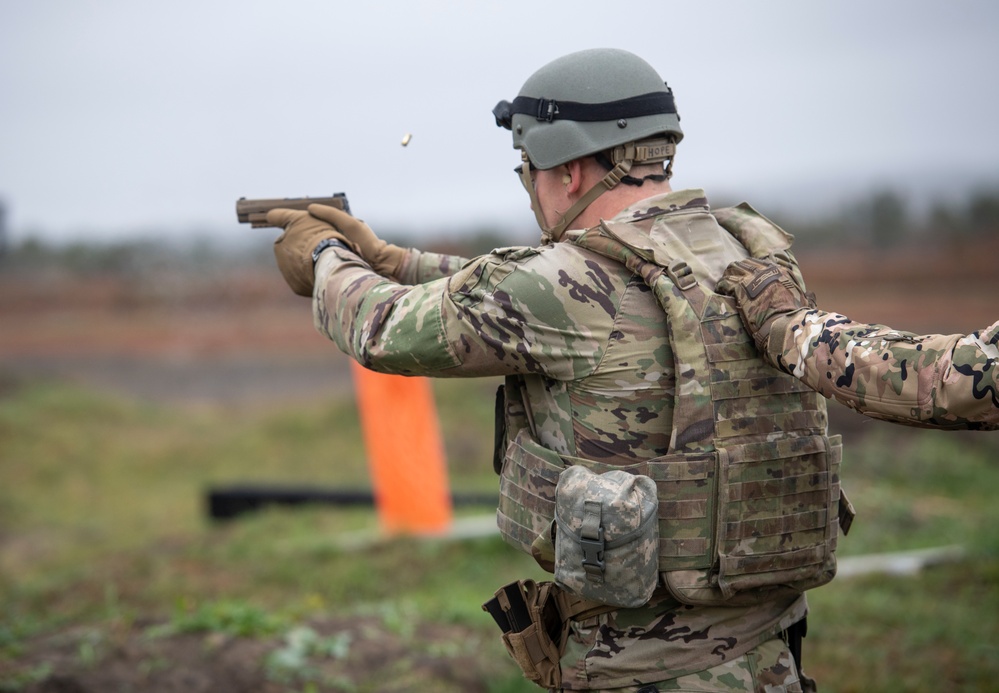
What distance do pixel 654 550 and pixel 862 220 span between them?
28397mm

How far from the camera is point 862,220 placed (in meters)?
28.2

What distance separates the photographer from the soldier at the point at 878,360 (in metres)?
1.78

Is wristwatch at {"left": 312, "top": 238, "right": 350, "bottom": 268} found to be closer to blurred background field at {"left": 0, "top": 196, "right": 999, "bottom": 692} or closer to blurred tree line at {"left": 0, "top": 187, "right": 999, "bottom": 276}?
blurred background field at {"left": 0, "top": 196, "right": 999, "bottom": 692}

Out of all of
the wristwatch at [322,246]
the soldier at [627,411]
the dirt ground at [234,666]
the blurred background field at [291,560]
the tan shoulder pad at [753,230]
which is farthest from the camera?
the blurred background field at [291,560]

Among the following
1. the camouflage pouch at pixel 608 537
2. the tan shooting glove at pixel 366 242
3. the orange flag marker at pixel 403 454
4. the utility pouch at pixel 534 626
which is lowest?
the orange flag marker at pixel 403 454

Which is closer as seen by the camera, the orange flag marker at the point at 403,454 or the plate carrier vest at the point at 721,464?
the plate carrier vest at the point at 721,464

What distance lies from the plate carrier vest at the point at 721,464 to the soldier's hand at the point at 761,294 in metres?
0.05

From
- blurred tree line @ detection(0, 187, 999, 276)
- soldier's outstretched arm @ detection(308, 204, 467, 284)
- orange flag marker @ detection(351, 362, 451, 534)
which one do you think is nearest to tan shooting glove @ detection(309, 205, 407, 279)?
soldier's outstretched arm @ detection(308, 204, 467, 284)

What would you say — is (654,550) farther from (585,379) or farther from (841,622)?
(841,622)

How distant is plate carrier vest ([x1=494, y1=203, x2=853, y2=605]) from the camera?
7.32ft

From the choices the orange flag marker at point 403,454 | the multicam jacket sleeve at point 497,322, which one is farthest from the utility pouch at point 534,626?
the orange flag marker at point 403,454

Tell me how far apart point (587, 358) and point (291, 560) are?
4.69 meters

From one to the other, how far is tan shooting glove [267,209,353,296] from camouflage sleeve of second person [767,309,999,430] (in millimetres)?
1359

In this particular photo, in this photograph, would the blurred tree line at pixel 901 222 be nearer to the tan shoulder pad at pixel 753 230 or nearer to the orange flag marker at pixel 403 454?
the orange flag marker at pixel 403 454
